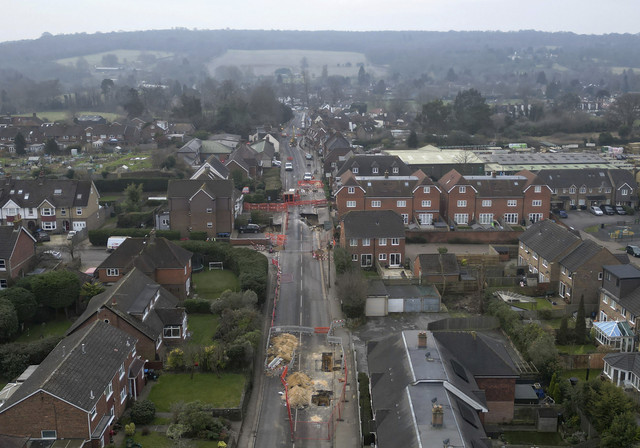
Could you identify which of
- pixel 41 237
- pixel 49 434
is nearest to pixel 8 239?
pixel 41 237

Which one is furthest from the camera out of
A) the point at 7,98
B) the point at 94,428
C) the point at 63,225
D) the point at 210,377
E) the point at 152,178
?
the point at 7,98

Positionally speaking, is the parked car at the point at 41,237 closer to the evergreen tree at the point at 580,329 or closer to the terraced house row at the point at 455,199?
the terraced house row at the point at 455,199

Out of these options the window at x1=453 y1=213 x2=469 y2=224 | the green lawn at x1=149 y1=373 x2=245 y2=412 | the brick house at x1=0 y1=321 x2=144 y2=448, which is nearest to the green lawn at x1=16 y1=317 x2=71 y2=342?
the brick house at x1=0 y1=321 x2=144 y2=448

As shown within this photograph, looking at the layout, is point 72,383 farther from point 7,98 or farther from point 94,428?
point 7,98

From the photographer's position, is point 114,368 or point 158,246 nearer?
point 114,368

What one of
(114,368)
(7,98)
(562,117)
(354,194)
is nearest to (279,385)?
(114,368)

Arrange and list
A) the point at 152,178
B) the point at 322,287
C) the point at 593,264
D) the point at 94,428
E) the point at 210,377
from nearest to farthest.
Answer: the point at 94,428 < the point at 210,377 < the point at 593,264 < the point at 322,287 < the point at 152,178

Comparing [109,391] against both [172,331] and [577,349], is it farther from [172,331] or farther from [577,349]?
[577,349]
